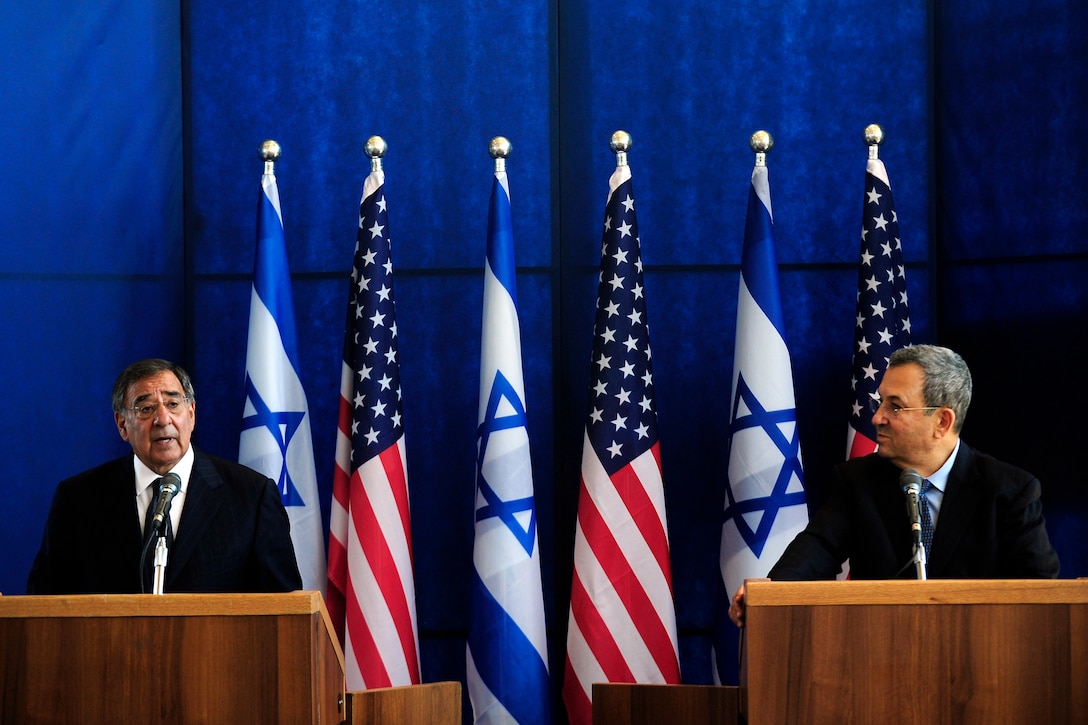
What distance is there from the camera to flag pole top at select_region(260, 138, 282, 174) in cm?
487

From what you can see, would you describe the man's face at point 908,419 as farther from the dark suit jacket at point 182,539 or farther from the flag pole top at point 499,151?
the flag pole top at point 499,151

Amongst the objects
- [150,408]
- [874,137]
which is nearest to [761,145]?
[874,137]

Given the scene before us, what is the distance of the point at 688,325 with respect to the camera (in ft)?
17.6

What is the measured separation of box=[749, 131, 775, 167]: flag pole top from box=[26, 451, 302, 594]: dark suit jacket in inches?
92.4

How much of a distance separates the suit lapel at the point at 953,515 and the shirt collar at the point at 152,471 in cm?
209

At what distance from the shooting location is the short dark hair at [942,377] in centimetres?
335

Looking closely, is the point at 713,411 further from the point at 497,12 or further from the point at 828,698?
the point at 828,698

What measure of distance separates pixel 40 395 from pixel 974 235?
368 centimetres

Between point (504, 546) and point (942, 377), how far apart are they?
191 centimetres

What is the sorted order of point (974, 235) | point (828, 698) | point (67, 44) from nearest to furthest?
point (828, 698)
point (67, 44)
point (974, 235)

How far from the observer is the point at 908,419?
132 inches

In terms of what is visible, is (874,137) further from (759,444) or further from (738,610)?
(738,610)

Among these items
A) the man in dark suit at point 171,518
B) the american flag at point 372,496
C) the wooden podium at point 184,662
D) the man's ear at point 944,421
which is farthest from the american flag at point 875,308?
the wooden podium at point 184,662

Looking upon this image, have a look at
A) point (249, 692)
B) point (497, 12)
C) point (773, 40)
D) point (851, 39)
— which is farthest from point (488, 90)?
point (249, 692)
